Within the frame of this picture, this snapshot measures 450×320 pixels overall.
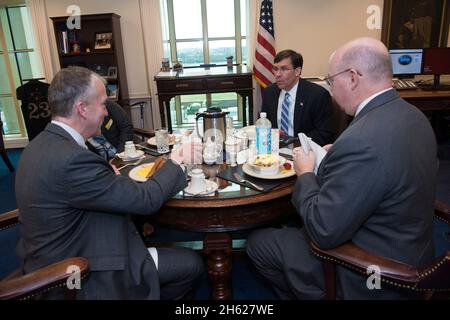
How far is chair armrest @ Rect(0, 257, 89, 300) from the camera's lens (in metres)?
1.08

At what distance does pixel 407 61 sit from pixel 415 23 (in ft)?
2.85

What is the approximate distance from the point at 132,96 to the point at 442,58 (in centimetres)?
398

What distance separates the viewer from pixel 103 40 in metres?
4.57

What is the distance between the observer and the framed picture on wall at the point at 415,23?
4.55 meters

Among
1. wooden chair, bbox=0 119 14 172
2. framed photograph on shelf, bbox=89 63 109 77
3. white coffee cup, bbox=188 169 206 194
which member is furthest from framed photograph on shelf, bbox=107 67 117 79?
white coffee cup, bbox=188 169 206 194

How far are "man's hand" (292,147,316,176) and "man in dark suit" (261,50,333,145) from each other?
1.11 m

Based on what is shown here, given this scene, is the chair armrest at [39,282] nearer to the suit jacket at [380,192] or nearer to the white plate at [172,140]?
the suit jacket at [380,192]

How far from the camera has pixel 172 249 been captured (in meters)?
1.62

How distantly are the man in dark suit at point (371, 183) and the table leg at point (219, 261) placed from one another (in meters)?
0.37

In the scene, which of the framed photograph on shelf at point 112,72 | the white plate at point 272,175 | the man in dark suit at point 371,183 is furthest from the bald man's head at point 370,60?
the framed photograph on shelf at point 112,72

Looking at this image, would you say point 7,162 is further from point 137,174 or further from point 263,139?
point 263,139

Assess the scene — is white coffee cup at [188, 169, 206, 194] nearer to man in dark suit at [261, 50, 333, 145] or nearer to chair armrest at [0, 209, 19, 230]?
chair armrest at [0, 209, 19, 230]
